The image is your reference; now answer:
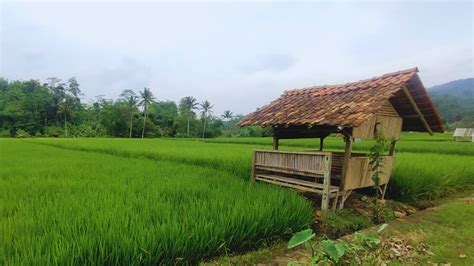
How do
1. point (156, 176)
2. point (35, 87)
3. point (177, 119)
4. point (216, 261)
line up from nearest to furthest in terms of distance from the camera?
point (216, 261)
point (156, 176)
point (177, 119)
point (35, 87)

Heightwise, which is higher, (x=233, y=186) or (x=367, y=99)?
(x=367, y=99)

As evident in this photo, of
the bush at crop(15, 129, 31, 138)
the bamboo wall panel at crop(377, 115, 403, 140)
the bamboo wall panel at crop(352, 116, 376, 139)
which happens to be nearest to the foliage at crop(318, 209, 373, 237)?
the bamboo wall panel at crop(352, 116, 376, 139)

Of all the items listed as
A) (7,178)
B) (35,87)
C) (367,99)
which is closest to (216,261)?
(367,99)

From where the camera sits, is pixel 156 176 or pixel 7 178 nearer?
pixel 7 178

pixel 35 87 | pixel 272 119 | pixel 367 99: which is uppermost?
pixel 35 87

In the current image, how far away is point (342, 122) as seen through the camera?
5.53 metres

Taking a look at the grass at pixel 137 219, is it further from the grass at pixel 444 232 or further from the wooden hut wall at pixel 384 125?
the wooden hut wall at pixel 384 125

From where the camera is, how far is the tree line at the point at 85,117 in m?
46.0

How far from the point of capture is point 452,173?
8.41 m

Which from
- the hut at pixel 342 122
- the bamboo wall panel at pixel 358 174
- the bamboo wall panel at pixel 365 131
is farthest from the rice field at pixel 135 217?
the bamboo wall panel at pixel 365 131

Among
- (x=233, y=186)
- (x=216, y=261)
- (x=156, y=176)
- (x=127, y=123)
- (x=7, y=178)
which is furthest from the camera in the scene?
Result: (x=127, y=123)

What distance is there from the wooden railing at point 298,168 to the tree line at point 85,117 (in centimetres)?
3636

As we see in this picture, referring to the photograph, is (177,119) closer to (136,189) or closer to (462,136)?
(462,136)

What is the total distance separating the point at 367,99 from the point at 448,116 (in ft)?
215
